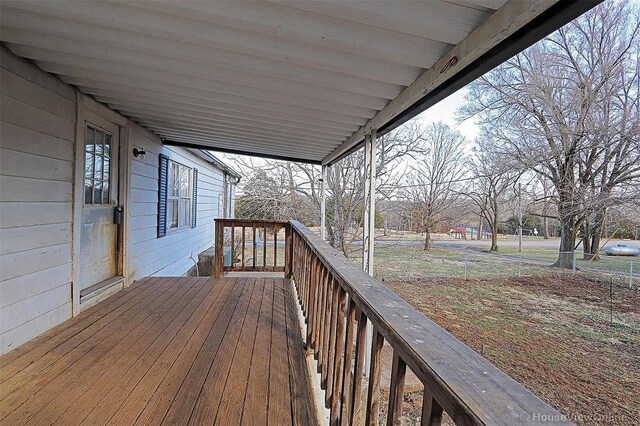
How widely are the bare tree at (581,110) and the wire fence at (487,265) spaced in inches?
14.2

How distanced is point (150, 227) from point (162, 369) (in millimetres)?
3170

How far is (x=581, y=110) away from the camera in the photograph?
4242mm

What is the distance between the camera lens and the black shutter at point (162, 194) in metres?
5.00

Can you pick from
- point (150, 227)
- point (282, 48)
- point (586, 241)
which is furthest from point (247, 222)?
point (586, 241)

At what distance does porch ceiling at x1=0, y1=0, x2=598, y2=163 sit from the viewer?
1.47m

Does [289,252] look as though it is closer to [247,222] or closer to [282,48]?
[247,222]

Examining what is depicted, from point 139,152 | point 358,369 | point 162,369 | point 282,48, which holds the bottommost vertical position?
point 162,369

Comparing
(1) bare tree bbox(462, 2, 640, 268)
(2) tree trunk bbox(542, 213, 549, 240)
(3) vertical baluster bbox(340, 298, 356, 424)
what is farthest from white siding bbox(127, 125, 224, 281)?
(2) tree trunk bbox(542, 213, 549, 240)

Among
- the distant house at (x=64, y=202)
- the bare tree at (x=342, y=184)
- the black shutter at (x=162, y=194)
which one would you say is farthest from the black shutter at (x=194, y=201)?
the bare tree at (x=342, y=184)

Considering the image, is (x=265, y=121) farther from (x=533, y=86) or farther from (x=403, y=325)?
(x=533, y=86)

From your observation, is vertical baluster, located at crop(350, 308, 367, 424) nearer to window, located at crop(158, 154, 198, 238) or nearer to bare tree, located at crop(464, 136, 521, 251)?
window, located at crop(158, 154, 198, 238)

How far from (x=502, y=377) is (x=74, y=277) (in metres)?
3.45

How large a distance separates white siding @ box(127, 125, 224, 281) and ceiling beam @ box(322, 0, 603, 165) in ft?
11.8

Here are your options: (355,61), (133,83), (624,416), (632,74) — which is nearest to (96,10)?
(133,83)
